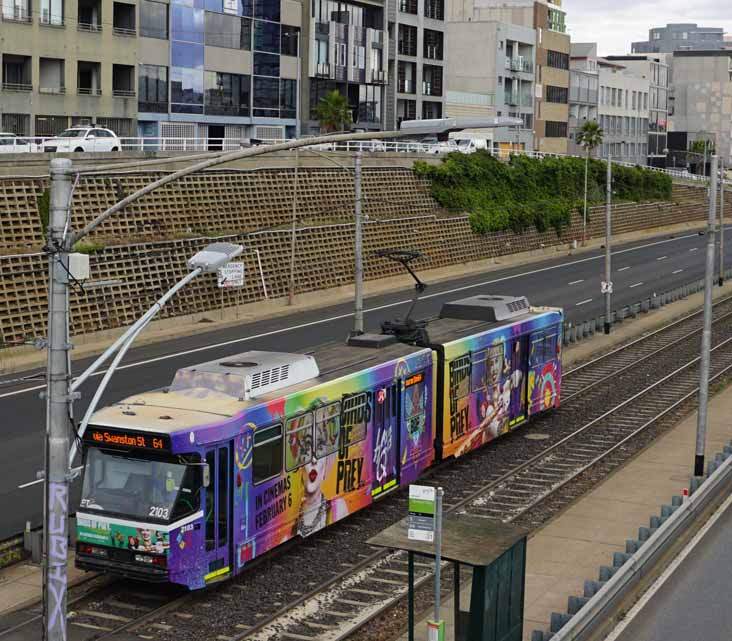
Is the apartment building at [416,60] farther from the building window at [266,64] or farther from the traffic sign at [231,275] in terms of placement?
the traffic sign at [231,275]

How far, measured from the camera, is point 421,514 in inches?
566

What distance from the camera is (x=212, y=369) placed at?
20.9m

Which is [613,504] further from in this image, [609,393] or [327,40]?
[327,40]

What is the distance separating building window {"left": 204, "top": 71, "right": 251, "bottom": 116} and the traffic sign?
80.8 feet

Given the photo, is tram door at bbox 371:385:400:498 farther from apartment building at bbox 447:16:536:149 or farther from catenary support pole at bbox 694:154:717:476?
apartment building at bbox 447:16:536:149

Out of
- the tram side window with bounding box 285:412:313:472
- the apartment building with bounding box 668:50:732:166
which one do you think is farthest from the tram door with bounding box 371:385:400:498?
the apartment building with bounding box 668:50:732:166

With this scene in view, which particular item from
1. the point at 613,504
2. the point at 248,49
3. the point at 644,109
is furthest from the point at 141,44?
the point at 644,109

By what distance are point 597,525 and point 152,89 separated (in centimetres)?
5407

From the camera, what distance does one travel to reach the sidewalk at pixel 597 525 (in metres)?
19.4

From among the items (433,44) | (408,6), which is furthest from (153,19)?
(433,44)

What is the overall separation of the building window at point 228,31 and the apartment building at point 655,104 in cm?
10167

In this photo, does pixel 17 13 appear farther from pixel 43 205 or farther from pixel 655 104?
pixel 655 104

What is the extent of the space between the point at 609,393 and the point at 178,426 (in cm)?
2361

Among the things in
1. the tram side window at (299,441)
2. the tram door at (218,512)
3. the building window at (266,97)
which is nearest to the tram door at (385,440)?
the tram side window at (299,441)
